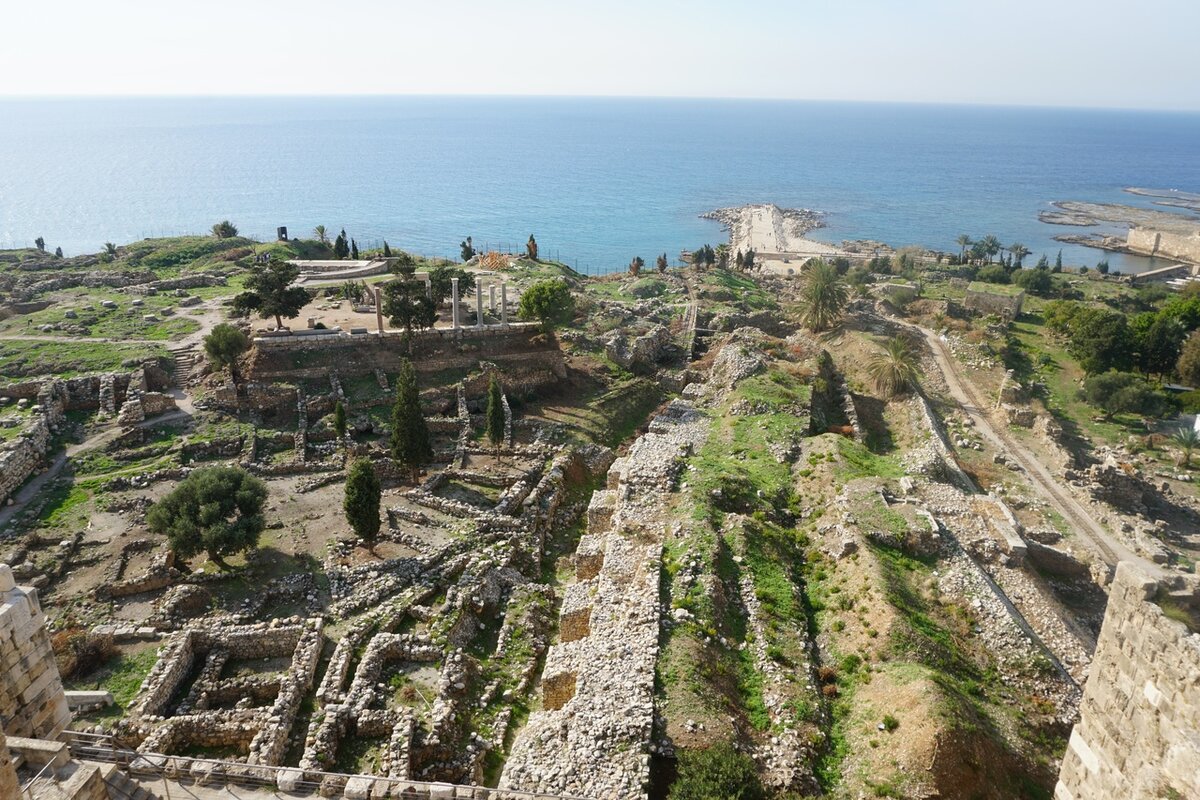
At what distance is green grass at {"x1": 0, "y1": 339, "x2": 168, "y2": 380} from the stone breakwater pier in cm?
3394

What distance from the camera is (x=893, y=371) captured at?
4766cm

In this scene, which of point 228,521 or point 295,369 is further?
point 295,369

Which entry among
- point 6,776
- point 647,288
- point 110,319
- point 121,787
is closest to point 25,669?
point 6,776

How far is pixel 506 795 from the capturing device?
14.3m

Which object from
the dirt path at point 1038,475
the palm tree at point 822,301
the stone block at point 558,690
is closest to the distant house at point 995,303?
the dirt path at point 1038,475

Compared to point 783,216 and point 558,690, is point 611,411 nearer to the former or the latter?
point 558,690

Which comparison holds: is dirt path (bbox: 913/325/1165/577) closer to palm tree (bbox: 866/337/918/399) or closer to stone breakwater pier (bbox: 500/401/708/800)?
palm tree (bbox: 866/337/918/399)

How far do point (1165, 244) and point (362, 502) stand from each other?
157m

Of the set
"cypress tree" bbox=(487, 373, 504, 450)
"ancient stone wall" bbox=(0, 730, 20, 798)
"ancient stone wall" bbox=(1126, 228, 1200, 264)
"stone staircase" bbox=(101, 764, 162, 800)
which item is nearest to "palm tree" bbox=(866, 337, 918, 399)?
"cypress tree" bbox=(487, 373, 504, 450)

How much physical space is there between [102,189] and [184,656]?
210 meters

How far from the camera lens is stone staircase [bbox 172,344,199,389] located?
44.4 metres

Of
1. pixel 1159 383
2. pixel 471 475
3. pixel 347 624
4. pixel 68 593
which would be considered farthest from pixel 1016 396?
pixel 68 593

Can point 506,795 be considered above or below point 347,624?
above

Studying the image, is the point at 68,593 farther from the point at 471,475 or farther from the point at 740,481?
the point at 740,481
